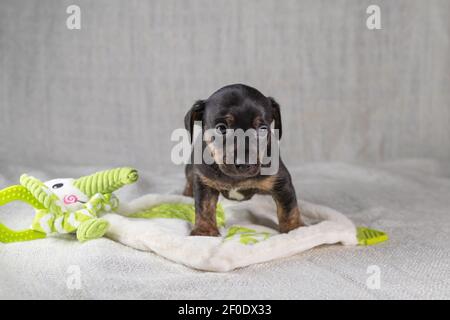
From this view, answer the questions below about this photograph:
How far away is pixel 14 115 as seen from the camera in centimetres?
377

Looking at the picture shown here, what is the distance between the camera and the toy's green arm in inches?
86.9

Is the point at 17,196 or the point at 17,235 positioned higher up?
the point at 17,196

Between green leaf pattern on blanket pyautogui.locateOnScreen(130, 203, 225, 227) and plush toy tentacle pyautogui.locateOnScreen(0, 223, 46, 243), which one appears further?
green leaf pattern on blanket pyautogui.locateOnScreen(130, 203, 225, 227)

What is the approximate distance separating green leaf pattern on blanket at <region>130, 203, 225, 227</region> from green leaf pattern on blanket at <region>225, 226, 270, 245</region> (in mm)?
156

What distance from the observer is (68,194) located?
2340 mm

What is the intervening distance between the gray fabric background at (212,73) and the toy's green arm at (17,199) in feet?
4.74

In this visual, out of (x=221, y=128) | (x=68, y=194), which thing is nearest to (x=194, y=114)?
(x=221, y=128)

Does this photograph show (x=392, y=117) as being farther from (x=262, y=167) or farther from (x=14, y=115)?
(x=14, y=115)

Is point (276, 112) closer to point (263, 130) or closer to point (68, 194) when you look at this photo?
point (263, 130)

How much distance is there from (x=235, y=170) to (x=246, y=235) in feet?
0.82

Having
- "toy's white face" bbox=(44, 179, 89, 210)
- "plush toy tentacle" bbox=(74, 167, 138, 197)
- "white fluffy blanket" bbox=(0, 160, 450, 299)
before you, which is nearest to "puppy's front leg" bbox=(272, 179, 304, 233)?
"white fluffy blanket" bbox=(0, 160, 450, 299)

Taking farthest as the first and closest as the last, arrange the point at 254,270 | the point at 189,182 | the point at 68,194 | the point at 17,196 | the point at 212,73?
the point at 212,73
the point at 189,182
the point at 68,194
the point at 17,196
the point at 254,270

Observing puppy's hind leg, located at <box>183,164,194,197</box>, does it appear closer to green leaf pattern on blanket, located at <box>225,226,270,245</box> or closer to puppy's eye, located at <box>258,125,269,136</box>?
green leaf pattern on blanket, located at <box>225,226,270,245</box>

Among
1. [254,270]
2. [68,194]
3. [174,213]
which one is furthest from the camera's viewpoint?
[174,213]
